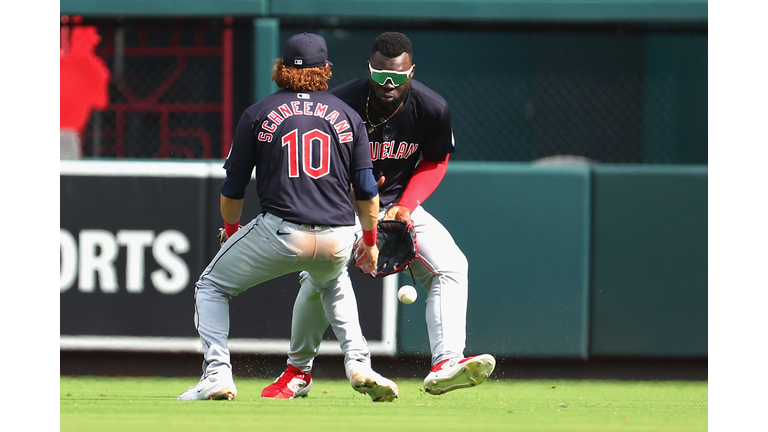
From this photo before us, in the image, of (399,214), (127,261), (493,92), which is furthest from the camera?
(493,92)

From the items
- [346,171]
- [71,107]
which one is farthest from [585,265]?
[71,107]

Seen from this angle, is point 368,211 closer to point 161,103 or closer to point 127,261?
point 127,261

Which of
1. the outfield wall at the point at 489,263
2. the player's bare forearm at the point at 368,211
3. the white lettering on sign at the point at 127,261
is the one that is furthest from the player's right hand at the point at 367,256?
the white lettering on sign at the point at 127,261

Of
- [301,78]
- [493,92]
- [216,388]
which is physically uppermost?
[493,92]

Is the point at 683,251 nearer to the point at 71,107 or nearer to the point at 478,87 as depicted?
the point at 478,87

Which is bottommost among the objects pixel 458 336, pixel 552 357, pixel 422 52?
pixel 552 357

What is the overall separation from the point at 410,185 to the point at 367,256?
19.2 inches

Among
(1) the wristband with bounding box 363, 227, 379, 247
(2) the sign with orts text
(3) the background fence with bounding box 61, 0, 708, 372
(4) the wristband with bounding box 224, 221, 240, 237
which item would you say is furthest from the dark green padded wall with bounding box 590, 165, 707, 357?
(4) the wristband with bounding box 224, 221, 240, 237

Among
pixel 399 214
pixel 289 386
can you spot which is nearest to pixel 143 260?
pixel 289 386

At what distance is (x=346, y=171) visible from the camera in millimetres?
3896

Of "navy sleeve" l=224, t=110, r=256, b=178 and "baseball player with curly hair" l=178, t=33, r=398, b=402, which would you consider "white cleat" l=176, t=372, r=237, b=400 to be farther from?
"navy sleeve" l=224, t=110, r=256, b=178

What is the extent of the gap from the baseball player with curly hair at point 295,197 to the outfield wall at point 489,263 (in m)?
1.66

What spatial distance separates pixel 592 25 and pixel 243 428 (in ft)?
13.4

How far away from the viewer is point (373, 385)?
3928 millimetres
